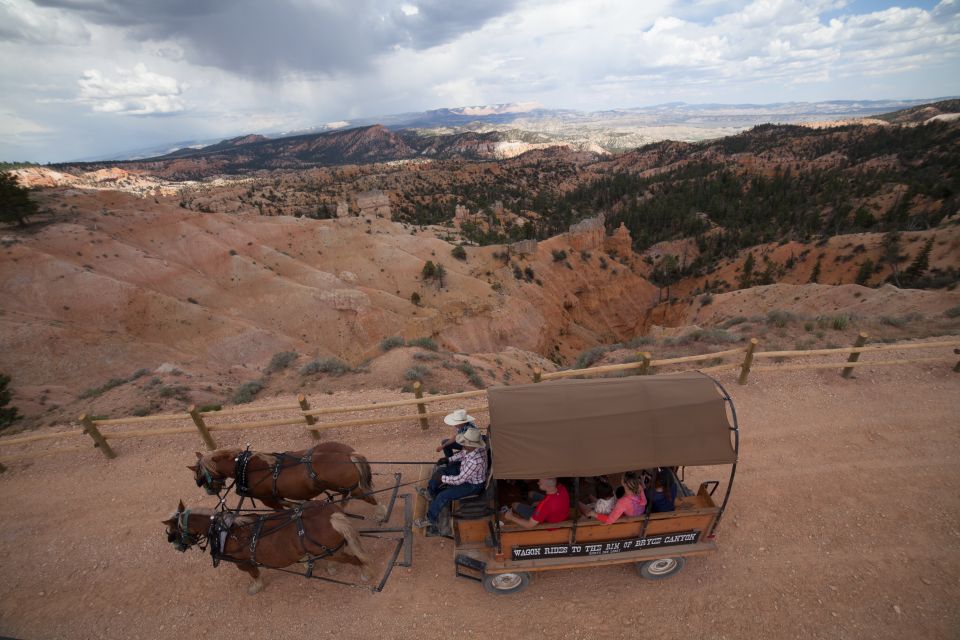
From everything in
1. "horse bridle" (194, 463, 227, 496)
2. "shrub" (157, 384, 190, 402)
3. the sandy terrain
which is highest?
"horse bridle" (194, 463, 227, 496)

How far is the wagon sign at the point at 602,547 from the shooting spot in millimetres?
5332

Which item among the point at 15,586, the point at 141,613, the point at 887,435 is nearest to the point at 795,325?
the point at 887,435

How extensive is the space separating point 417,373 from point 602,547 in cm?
798

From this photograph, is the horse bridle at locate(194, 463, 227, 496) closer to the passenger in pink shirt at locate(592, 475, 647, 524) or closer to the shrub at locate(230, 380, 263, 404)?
the passenger in pink shirt at locate(592, 475, 647, 524)

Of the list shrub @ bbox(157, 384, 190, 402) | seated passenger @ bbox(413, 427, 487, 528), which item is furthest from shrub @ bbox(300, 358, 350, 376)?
seated passenger @ bbox(413, 427, 487, 528)

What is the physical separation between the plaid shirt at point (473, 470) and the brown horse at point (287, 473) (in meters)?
1.73

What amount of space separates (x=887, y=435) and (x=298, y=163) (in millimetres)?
212769

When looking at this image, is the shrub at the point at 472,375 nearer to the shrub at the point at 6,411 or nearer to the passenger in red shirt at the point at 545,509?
the passenger in red shirt at the point at 545,509

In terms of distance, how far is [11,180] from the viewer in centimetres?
3550

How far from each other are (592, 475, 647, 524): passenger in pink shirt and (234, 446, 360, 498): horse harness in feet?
12.6

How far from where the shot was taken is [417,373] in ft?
40.5

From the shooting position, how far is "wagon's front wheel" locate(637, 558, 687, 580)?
5.70 meters

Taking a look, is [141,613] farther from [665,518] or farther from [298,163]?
[298,163]

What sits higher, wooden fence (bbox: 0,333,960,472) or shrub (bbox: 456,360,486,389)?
wooden fence (bbox: 0,333,960,472)
